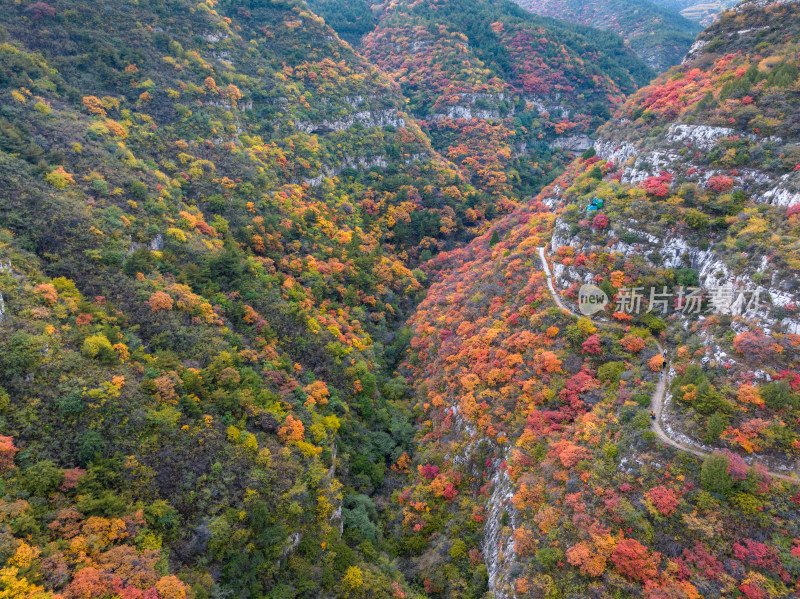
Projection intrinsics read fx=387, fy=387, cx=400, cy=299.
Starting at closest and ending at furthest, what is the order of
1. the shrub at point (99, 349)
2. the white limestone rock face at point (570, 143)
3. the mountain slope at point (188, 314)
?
the mountain slope at point (188, 314) < the shrub at point (99, 349) < the white limestone rock face at point (570, 143)

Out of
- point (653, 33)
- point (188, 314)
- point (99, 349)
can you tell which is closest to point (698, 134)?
point (188, 314)

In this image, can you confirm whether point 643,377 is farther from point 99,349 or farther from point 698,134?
point 99,349

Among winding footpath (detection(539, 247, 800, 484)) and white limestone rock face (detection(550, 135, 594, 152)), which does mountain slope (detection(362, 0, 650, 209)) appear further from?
winding footpath (detection(539, 247, 800, 484))

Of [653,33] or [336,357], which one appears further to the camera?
[653,33]

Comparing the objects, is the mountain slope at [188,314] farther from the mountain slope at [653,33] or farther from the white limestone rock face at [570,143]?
the mountain slope at [653,33]

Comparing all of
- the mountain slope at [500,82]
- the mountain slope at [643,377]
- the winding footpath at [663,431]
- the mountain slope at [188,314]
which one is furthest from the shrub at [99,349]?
the mountain slope at [500,82]

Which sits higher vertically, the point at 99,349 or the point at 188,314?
the point at 99,349

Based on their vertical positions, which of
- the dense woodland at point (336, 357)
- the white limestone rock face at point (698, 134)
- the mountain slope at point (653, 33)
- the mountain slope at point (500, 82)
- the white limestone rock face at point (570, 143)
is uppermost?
the mountain slope at point (653, 33)

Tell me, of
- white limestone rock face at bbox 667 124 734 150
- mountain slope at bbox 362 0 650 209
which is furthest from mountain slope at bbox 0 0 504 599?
white limestone rock face at bbox 667 124 734 150

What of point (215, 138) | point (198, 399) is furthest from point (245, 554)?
point (215, 138)
